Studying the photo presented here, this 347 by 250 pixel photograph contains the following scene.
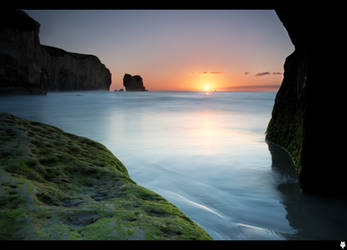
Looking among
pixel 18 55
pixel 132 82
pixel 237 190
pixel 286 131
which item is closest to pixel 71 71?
pixel 18 55

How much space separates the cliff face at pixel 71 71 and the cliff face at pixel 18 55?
29.8 metres

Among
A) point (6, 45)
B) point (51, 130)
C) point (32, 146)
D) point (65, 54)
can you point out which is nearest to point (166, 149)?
point (51, 130)

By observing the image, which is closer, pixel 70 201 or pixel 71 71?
pixel 70 201

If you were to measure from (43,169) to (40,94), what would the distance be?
1768 inches

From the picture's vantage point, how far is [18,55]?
1356 inches

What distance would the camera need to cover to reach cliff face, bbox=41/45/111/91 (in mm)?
74150

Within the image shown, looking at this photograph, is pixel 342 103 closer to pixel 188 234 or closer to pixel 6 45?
pixel 188 234

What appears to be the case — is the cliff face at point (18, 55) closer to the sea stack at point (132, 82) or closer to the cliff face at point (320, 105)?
the cliff face at point (320, 105)

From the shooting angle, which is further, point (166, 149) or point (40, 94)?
point (40, 94)

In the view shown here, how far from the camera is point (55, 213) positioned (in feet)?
4.81

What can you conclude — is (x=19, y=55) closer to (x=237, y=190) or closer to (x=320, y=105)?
(x=237, y=190)

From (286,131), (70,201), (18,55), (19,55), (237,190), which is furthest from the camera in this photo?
(19,55)

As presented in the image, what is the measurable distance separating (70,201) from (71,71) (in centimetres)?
8859

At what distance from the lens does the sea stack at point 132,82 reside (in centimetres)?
13262
